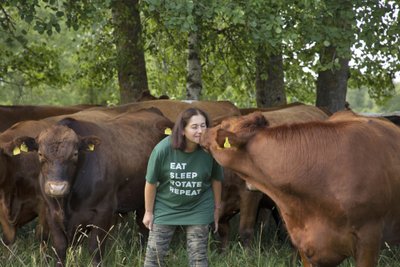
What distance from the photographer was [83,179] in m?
7.83

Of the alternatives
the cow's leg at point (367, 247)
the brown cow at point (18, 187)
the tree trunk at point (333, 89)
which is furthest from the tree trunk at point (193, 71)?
the cow's leg at point (367, 247)

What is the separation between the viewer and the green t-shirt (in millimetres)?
6578

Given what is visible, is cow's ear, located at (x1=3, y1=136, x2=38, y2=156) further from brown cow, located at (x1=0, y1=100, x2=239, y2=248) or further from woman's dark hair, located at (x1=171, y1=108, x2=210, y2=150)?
woman's dark hair, located at (x1=171, y1=108, x2=210, y2=150)

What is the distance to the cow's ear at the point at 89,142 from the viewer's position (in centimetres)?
779

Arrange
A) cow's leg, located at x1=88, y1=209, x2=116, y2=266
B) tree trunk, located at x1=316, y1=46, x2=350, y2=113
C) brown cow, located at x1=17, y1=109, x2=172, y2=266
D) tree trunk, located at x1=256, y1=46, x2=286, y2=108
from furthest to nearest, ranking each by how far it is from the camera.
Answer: tree trunk, located at x1=256, y1=46, x2=286, y2=108
tree trunk, located at x1=316, y1=46, x2=350, y2=113
cow's leg, located at x1=88, y1=209, x2=116, y2=266
brown cow, located at x1=17, y1=109, x2=172, y2=266

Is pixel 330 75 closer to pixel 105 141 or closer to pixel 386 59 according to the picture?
pixel 386 59

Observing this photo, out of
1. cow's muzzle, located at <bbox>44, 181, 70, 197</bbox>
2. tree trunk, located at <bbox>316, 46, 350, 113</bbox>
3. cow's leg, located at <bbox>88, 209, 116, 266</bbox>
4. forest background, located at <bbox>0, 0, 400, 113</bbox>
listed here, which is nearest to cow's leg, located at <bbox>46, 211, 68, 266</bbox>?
cow's leg, located at <bbox>88, 209, 116, 266</bbox>

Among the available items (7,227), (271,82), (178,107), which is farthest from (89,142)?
(271,82)

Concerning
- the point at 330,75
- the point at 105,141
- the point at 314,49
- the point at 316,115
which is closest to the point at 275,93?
the point at 330,75

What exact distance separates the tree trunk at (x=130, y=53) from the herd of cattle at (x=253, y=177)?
4664 mm

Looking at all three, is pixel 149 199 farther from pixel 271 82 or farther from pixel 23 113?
pixel 271 82

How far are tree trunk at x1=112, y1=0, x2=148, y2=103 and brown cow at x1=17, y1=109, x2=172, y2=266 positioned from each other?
5168mm

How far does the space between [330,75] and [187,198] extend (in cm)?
833

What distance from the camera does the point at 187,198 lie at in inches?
260
